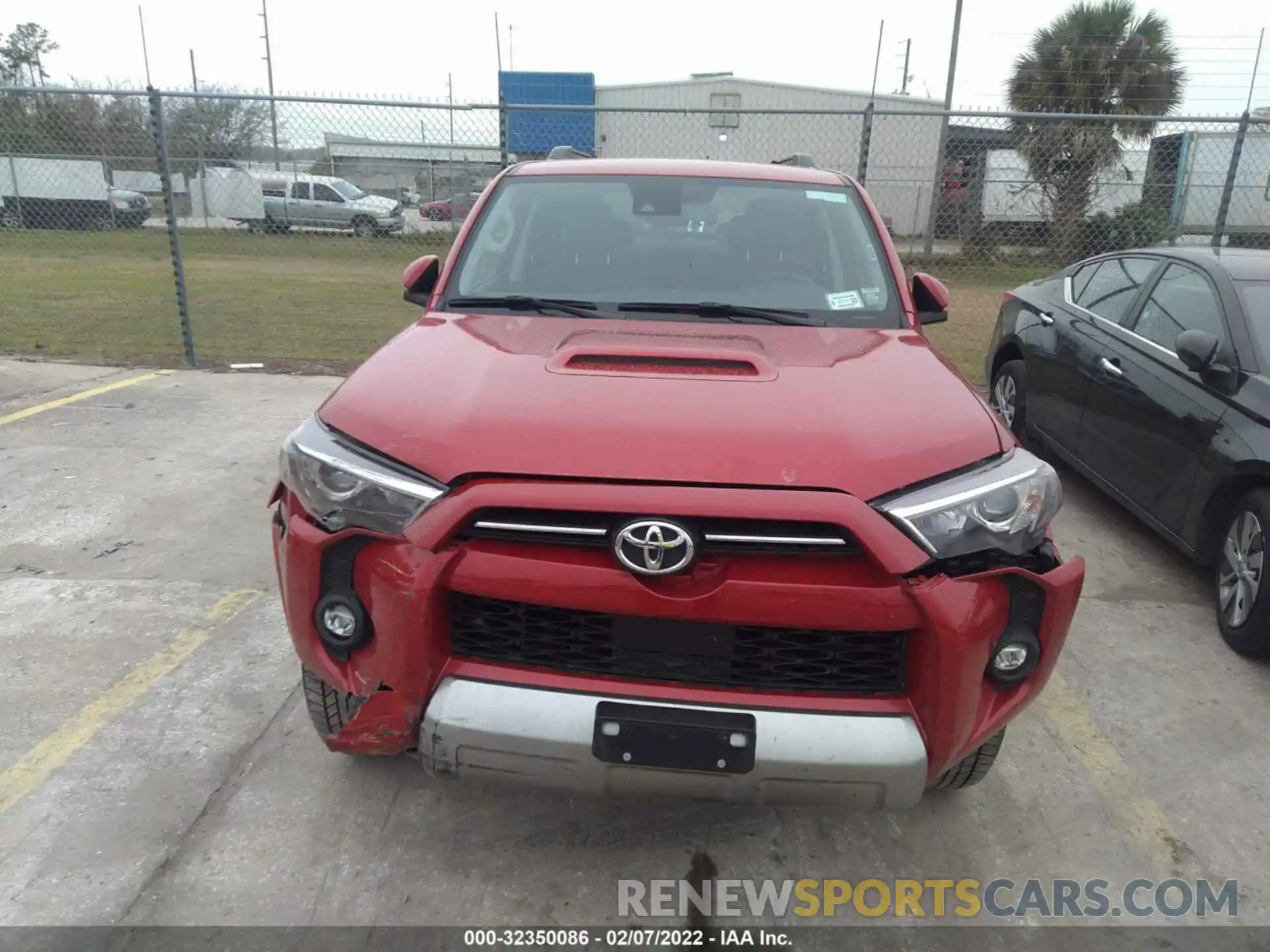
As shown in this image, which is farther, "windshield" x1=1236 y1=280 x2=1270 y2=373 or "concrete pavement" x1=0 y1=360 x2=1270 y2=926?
"windshield" x1=1236 y1=280 x2=1270 y2=373

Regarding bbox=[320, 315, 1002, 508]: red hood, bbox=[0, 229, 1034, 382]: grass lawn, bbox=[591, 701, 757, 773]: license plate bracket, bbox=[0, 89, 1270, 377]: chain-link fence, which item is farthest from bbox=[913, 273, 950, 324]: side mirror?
bbox=[0, 229, 1034, 382]: grass lawn

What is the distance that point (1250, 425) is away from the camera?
12.0ft

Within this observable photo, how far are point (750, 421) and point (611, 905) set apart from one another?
1.29 meters

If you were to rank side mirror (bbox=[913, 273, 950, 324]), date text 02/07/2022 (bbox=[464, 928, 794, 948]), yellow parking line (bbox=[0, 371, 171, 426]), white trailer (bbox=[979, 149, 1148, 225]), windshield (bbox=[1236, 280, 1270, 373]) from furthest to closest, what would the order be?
white trailer (bbox=[979, 149, 1148, 225])
yellow parking line (bbox=[0, 371, 171, 426])
windshield (bbox=[1236, 280, 1270, 373])
side mirror (bbox=[913, 273, 950, 324])
date text 02/07/2022 (bbox=[464, 928, 794, 948])

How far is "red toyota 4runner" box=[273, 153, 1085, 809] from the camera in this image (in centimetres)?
191

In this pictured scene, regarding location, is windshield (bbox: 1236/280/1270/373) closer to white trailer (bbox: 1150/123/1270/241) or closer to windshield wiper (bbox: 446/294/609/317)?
windshield wiper (bbox: 446/294/609/317)

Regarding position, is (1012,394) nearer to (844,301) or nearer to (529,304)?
(844,301)

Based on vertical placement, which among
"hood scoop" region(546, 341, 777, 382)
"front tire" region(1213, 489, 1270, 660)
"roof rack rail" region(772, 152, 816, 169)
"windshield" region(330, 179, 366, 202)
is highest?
"roof rack rail" region(772, 152, 816, 169)

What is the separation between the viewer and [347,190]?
52.1 feet

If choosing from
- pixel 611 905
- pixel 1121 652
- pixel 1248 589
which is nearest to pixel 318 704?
pixel 611 905

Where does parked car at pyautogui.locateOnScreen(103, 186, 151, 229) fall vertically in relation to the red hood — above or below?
below

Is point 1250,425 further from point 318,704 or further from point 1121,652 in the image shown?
point 318,704

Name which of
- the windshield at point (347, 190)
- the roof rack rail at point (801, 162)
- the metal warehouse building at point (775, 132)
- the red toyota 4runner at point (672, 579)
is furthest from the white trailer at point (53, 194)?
the red toyota 4runner at point (672, 579)

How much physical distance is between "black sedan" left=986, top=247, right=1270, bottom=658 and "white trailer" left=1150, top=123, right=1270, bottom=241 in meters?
7.61
